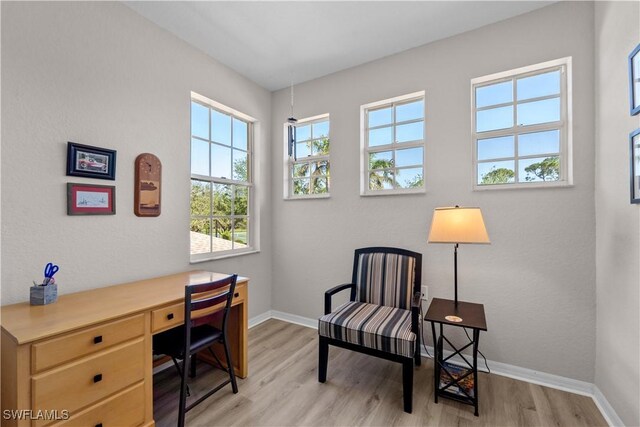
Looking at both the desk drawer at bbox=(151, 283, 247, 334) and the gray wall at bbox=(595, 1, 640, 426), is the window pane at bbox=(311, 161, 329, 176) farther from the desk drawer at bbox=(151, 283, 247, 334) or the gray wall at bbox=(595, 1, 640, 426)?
the gray wall at bbox=(595, 1, 640, 426)

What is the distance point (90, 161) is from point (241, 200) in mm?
1512

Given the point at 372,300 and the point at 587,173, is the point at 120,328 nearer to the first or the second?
the point at 372,300

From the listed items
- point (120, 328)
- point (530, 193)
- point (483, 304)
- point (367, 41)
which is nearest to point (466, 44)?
point (367, 41)

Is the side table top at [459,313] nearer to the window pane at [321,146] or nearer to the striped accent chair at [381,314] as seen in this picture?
the striped accent chair at [381,314]

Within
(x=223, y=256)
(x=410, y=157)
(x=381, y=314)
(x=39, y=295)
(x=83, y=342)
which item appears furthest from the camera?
(x=223, y=256)

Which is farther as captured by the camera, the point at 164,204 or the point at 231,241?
the point at 231,241

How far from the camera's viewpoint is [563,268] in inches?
81.3

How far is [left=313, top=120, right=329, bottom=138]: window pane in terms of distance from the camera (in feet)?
10.7

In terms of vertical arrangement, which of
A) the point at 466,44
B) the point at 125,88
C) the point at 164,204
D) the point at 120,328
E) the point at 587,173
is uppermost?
the point at 466,44

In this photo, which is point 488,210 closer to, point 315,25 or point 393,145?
point 393,145

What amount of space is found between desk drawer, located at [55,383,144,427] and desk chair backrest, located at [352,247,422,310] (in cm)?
171

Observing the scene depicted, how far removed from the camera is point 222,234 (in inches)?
119

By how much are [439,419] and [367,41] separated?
3037 millimetres

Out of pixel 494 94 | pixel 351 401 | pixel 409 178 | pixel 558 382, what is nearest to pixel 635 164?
pixel 494 94
